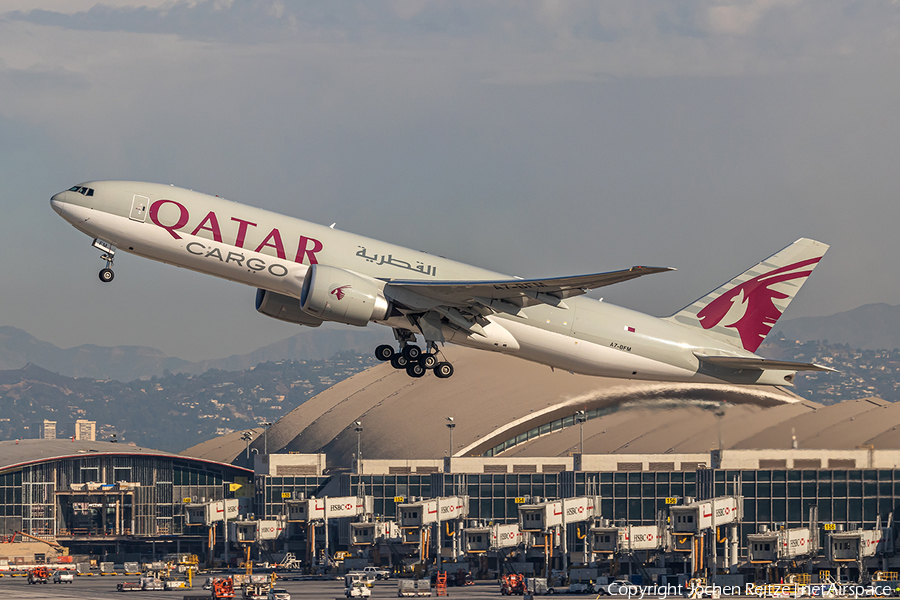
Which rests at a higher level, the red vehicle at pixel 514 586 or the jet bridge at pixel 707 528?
the jet bridge at pixel 707 528

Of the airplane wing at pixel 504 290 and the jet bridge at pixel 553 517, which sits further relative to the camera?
the jet bridge at pixel 553 517

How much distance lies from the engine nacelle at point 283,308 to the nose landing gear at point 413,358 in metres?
3.43

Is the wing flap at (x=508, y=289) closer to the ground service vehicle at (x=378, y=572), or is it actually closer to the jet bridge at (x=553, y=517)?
the jet bridge at (x=553, y=517)

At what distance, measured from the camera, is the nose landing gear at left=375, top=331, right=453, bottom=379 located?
5294 centimetres

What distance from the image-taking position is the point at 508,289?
4909cm

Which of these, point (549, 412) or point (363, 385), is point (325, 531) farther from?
point (363, 385)

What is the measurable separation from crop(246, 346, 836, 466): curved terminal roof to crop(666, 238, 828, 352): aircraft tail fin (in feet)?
58.9

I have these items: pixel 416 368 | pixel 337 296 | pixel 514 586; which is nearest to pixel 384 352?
pixel 416 368

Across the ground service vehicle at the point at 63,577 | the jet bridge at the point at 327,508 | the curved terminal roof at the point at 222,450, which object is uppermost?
the curved terminal roof at the point at 222,450

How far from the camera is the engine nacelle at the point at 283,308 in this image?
5238 centimetres

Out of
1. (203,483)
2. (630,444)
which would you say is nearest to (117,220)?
(630,444)

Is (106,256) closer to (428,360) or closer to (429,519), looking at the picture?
(428,360)

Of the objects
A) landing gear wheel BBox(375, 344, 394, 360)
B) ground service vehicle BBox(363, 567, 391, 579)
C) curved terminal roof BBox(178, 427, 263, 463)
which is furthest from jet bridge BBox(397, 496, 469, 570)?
curved terminal roof BBox(178, 427, 263, 463)

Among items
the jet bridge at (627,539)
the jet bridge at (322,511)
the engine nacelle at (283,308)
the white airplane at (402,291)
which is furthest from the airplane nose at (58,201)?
the jet bridge at (322,511)
